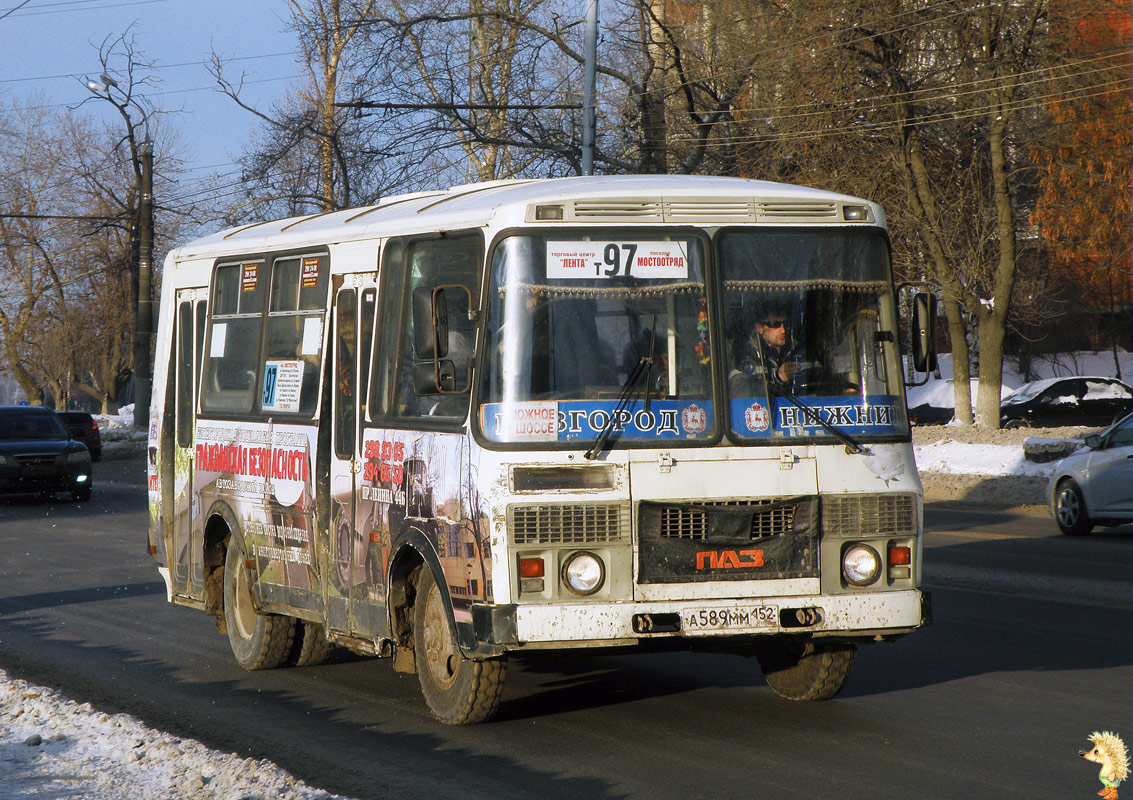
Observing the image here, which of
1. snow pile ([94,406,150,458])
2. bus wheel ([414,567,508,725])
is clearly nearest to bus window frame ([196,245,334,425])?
bus wheel ([414,567,508,725])

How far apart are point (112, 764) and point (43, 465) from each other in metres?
19.3

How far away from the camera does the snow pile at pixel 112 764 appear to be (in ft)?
19.9

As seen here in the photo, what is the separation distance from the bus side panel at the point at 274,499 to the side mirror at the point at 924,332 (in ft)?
11.2

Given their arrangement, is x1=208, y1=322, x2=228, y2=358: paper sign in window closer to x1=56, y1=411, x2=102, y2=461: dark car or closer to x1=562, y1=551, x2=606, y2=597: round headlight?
x1=562, y1=551, x2=606, y2=597: round headlight

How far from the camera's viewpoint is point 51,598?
42.7ft

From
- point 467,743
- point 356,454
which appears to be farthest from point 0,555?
point 467,743

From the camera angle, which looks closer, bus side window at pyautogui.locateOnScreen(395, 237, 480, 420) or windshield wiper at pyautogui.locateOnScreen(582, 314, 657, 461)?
windshield wiper at pyautogui.locateOnScreen(582, 314, 657, 461)

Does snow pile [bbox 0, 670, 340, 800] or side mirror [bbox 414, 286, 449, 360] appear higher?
side mirror [bbox 414, 286, 449, 360]

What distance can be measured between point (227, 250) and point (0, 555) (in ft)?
27.3

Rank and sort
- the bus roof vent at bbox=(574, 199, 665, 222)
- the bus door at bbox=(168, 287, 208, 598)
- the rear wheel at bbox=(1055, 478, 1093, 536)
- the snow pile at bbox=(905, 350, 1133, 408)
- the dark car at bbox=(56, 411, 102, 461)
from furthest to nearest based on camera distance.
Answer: the snow pile at bbox=(905, 350, 1133, 408) → the dark car at bbox=(56, 411, 102, 461) → the rear wheel at bbox=(1055, 478, 1093, 536) → the bus door at bbox=(168, 287, 208, 598) → the bus roof vent at bbox=(574, 199, 665, 222)

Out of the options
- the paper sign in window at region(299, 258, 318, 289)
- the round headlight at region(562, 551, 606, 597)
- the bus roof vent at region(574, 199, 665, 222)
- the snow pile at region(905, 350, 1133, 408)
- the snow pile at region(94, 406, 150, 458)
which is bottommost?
the round headlight at region(562, 551, 606, 597)

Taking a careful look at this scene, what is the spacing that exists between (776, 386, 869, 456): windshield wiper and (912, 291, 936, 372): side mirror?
27.5 inches

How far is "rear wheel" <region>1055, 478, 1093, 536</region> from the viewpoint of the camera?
16.9 meters

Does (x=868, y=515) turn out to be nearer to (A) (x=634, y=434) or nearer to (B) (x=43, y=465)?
(A) (x=634, y=434)
